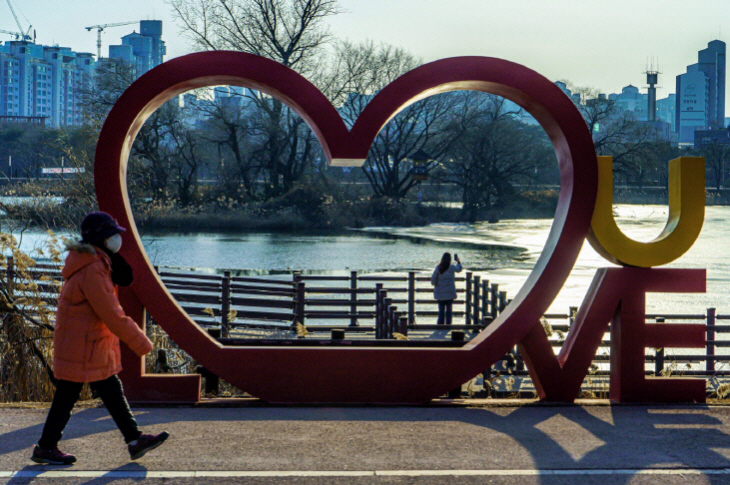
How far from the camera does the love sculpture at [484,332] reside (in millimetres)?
6711

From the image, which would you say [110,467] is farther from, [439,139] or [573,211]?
[439,139]

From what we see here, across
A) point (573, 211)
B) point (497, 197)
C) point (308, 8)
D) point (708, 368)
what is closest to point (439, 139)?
point (497, 197)

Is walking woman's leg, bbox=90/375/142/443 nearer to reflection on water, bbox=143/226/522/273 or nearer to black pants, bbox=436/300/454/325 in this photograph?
black pants, bbox=436/300/454/325

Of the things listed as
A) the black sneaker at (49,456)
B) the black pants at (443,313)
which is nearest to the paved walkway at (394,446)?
the black sneaker at (49,456)

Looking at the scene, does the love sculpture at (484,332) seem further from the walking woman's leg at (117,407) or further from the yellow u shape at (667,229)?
the walking woman's leg at (117,407)

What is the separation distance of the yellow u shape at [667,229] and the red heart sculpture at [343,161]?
11 cm

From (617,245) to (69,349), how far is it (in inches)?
183

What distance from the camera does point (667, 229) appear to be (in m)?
7.02

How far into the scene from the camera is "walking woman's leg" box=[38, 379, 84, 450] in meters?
4.92

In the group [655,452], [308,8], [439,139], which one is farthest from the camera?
[439,139]

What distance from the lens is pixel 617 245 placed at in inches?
271

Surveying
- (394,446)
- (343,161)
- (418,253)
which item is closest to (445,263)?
(343,161)

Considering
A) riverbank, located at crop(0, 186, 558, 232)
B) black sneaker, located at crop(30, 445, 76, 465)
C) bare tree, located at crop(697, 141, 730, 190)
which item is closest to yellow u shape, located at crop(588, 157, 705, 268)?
black sneaker, located at crop(30, 445, 76, 465)

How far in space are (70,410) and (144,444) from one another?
53 centimetres
